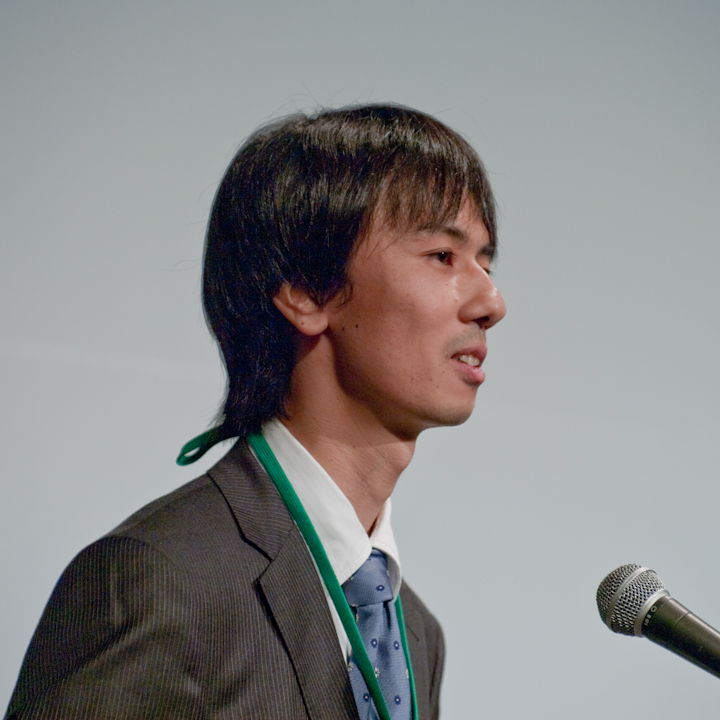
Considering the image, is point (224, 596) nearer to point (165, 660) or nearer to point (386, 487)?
point (165, 660)

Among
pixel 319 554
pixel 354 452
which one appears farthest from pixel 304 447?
pixel 319 554

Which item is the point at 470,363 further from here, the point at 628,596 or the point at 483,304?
the point at 628,596

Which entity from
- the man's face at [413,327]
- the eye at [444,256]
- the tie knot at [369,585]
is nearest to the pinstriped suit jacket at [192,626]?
the tie knot at [369,585]

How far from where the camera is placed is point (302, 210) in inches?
58.0

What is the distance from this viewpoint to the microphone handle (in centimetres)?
96

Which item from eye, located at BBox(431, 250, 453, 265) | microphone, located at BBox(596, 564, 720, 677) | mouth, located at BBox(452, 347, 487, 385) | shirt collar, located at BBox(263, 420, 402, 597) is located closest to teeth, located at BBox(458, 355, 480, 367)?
mouth, located at BBox(452, 347, 487, 385)

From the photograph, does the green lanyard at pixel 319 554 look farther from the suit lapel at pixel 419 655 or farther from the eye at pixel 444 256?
the eye at pixel 444 256

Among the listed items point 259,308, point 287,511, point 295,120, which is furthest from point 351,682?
point 295,120

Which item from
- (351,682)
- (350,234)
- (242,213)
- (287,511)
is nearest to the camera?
(351,682)

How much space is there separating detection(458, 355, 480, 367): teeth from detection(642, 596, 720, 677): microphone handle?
0.50 metres

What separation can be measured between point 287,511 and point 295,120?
2.59 feet

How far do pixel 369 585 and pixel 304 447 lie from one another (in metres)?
0.26

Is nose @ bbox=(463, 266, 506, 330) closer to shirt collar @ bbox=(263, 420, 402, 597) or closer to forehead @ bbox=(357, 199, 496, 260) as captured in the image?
forehead @ bbox=(357, 199, 496, 260)

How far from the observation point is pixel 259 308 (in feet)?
4.91
